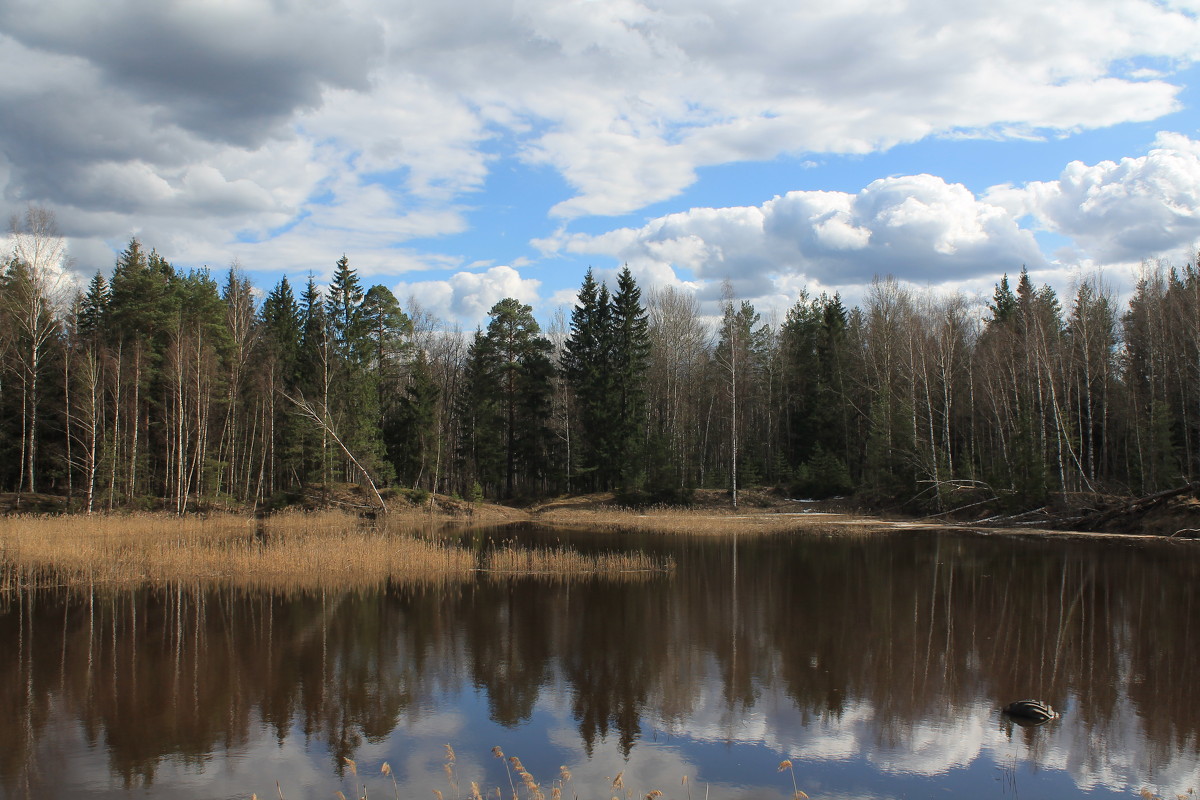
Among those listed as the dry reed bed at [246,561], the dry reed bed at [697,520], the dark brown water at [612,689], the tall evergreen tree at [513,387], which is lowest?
the dry reed bed at [697,520]

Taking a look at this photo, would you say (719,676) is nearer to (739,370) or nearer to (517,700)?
(517,700)

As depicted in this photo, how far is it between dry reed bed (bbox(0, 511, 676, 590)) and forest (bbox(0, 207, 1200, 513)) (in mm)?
9934

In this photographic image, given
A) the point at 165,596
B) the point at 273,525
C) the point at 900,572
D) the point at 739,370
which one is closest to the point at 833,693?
the point at 900,572

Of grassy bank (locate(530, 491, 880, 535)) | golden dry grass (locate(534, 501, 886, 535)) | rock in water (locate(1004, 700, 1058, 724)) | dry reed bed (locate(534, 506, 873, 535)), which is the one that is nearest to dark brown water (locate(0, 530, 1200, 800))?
rock in water (locate(1004, 700, 1058, 724))

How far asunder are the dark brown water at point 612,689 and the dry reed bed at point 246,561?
1823 mm

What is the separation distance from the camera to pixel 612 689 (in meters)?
11.8

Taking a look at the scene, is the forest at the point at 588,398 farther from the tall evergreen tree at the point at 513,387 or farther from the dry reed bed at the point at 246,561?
the dry reed bed at the point at 246,561

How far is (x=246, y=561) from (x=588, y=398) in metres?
29.1

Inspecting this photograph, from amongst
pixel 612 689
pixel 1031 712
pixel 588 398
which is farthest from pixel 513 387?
pixel 1031 712

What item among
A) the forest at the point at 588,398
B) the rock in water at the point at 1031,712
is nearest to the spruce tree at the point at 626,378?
the forest at the point at 588,398

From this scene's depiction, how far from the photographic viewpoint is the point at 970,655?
13.4m

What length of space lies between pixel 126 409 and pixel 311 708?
33043 millimetres

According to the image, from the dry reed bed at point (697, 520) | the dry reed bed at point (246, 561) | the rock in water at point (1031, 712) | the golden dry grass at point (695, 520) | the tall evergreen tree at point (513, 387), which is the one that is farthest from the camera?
the tall evergreen tree at point (513, 387)

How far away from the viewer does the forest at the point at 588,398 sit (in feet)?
120
